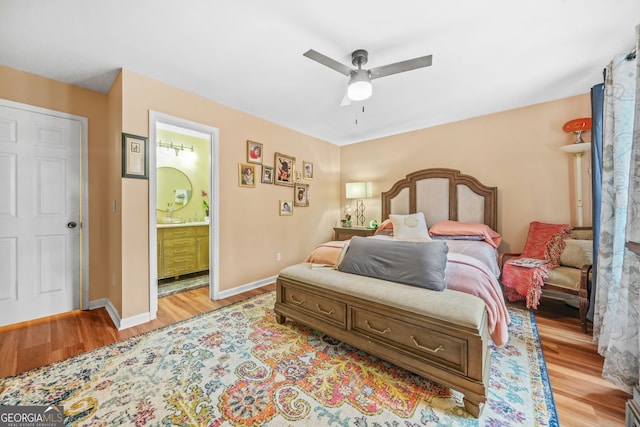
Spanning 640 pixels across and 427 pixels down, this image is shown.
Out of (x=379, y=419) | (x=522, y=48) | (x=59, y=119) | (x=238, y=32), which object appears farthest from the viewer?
(x=59, y=119)

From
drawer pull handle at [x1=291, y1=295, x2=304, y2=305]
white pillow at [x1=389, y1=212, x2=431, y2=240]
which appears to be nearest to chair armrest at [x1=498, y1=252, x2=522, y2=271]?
white pillow at [x1=389, y1=212, x2=431, y2=240]

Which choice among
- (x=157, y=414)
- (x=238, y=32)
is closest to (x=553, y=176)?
(x=238, y=32)

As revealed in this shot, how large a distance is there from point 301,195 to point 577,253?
3.57 meters

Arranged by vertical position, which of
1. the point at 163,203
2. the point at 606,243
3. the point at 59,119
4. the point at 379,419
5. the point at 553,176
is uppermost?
the point at 59,119

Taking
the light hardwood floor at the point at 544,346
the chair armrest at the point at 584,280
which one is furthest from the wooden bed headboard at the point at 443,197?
the light hardwood floor at the point at 544,346

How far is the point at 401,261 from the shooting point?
6.49 feet

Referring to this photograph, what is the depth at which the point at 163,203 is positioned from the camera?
4336 mm

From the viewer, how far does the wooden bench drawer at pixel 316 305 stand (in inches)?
77.7

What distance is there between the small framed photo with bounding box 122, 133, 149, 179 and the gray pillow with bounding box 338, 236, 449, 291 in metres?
2.19

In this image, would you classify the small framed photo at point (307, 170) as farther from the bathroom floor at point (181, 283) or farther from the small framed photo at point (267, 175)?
the bathroom floor at point (181, 283)

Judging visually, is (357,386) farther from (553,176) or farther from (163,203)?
(163,203)

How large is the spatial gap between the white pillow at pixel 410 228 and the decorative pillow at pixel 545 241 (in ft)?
3.75

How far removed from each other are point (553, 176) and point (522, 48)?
1818mm

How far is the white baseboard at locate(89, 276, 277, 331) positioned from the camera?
2.38 metres
